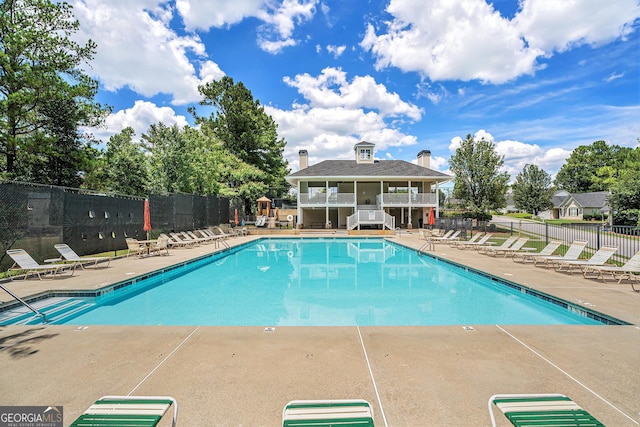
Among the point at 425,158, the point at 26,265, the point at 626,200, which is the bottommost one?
the point at 26,265

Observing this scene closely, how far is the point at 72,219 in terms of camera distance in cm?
1121

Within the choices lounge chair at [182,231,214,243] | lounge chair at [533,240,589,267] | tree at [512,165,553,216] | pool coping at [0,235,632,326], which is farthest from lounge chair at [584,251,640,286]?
tree at [512,165,553,216]

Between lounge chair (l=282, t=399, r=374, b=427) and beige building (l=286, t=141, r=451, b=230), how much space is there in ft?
74.7

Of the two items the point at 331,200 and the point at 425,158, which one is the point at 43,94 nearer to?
the point at 331,200

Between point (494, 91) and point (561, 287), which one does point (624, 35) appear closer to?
point (494, 91)

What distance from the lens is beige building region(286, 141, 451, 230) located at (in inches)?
1022

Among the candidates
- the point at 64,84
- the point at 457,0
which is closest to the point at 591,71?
the point at 457,0

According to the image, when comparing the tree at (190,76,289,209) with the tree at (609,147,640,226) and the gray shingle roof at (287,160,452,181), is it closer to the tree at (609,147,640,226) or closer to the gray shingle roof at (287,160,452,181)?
the gray shingle roof at (287,160,452,181)

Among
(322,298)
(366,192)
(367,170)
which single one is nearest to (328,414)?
(322,298)

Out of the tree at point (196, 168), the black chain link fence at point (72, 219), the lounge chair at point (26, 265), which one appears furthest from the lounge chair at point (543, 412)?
the tree at point (196, 168)

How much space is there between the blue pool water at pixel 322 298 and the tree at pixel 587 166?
6532 centimetres

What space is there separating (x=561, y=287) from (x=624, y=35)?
1768cm

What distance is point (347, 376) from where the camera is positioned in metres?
3.11

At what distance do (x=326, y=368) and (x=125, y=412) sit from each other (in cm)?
199
